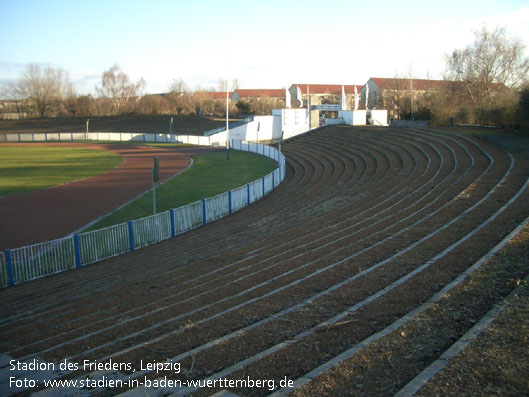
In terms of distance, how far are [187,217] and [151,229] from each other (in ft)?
6.88

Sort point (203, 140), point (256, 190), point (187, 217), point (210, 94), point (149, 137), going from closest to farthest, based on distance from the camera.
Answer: point (187, 217) < point (256, 190) < point (203, 140) < point (149, 137) < point (210, 94)

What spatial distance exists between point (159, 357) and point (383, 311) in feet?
12.1

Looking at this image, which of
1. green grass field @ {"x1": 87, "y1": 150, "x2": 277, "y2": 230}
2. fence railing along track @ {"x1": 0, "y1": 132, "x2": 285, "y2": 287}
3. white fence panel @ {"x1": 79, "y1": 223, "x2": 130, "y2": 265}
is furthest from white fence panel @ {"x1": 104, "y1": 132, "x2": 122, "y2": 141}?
white fence panel @ {"x1": 79, "y1": 223, "x2": 130, "y2": 265}

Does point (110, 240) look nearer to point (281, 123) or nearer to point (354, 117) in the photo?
point (354, 117)

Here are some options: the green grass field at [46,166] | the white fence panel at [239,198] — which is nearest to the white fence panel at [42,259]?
the white fence panel at [239,198]

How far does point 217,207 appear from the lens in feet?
66.9

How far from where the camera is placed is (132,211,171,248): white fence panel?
52.3 ft

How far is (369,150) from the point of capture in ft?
120

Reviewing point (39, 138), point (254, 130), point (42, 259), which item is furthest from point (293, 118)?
point (42, 259)

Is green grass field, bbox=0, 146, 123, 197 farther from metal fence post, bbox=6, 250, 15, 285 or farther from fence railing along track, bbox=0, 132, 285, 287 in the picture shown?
Result: metal fence post, bbox=6, 250, 15, 285

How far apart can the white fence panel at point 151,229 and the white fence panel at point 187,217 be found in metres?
0.47

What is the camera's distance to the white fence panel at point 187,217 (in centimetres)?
1770

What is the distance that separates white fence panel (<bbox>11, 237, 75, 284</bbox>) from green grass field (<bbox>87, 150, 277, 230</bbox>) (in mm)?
4795

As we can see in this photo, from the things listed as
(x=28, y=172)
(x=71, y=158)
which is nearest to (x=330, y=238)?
(x=28, y=172)
